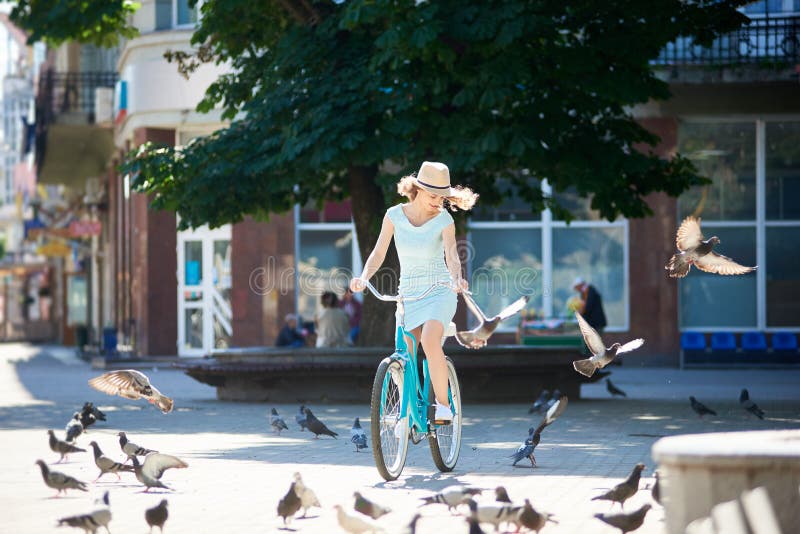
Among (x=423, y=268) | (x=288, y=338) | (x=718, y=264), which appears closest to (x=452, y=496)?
(x=423, y=268)

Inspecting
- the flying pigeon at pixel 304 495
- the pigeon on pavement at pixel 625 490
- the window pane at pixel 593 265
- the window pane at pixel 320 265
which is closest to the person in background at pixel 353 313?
the window pane at pixel 320 265

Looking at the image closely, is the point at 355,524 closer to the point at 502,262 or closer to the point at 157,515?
the point at 157,515

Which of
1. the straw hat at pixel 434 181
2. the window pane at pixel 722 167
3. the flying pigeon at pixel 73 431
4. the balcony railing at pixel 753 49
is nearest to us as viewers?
the straw hat at pixel 434 181

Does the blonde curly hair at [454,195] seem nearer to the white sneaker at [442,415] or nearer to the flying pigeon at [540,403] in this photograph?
the white sneaker at [442,415]

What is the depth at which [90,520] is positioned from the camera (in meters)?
6.53

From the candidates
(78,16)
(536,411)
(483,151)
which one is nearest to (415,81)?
(483,151)

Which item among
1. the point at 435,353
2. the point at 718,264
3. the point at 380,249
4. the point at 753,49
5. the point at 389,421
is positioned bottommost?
the point at 389,421

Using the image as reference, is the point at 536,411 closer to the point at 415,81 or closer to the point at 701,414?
the point at 701,414

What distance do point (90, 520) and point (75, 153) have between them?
113ft

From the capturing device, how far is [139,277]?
32188 mm

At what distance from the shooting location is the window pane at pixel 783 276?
92.4ft

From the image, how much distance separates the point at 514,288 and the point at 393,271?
11473 millimetres

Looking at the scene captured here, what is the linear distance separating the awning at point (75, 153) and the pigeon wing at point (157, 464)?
92.5 ft

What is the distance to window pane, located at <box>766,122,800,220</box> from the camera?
28203 mm
